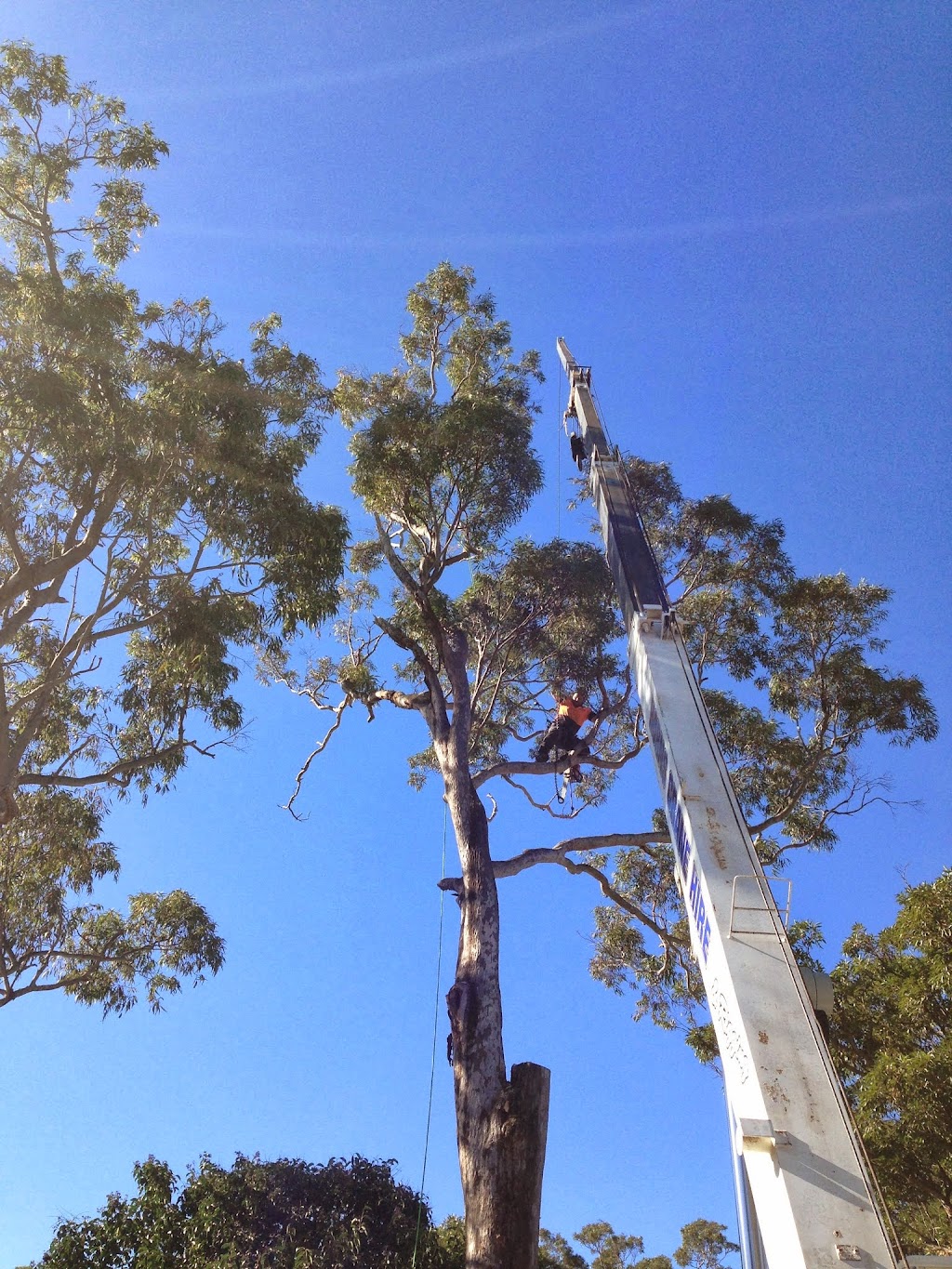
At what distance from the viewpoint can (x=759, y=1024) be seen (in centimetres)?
457

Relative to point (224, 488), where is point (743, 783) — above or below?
below

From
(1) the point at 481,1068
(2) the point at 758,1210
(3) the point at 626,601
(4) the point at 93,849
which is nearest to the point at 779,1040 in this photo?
(2) the point at 758,1210

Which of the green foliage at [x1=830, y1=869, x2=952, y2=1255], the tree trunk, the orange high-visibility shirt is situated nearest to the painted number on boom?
the tree trunk

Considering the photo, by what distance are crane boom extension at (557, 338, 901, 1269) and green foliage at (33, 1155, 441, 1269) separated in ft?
17.3

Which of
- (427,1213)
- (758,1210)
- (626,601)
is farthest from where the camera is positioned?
(427,1213)

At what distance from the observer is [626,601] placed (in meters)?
8.77

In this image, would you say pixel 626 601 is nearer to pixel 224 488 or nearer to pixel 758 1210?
→ pixel 224 488

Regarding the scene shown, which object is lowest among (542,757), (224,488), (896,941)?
(896,941)

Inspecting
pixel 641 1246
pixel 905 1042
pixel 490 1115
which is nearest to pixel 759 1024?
pixel 490 1115

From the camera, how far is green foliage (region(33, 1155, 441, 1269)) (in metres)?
8.82

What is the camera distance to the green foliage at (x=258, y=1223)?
8.82 m

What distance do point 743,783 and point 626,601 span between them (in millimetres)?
5009

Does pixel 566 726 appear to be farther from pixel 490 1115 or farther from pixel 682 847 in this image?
pixel 682 847

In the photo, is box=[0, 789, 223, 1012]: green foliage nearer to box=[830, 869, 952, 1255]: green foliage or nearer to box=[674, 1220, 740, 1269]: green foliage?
box=[830, 869, 952, 1255]: green foliage
